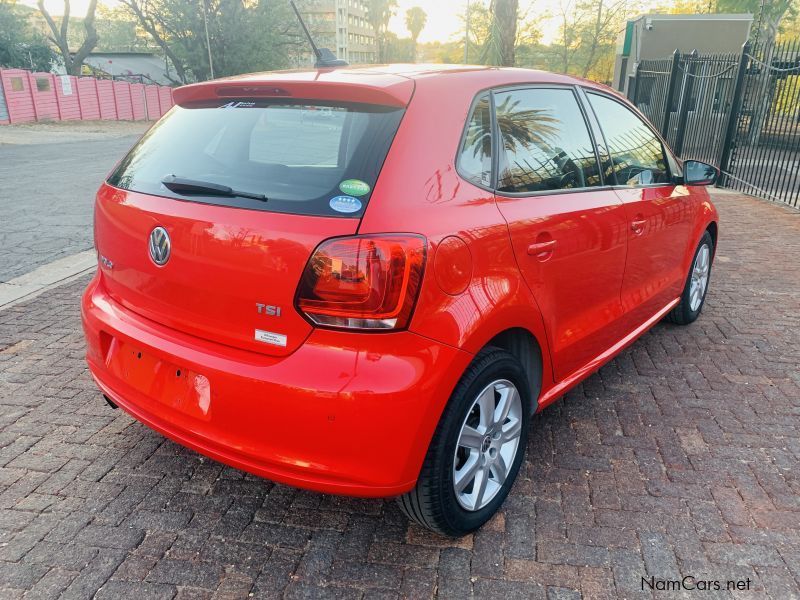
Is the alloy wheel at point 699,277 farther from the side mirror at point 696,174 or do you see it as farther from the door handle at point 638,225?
the door handle at point 638,225

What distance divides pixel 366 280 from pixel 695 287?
350 centimetres

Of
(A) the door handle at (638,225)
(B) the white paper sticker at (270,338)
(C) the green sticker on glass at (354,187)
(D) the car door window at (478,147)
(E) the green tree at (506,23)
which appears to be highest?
(E) the green tree at (506,23)

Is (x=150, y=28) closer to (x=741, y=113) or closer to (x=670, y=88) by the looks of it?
(x=670, y=88)

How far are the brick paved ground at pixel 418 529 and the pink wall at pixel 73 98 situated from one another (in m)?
26.7

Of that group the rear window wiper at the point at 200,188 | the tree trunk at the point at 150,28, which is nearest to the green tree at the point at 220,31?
the tree trunk at the point at 150,28

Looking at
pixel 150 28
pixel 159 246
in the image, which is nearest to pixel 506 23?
pixel 159 246

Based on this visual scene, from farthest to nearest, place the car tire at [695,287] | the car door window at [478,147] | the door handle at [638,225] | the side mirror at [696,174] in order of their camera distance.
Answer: the car tire at [695,287] → the side mirror at [696,174] → the door handle at [638,225] → the car door window at [478,147]

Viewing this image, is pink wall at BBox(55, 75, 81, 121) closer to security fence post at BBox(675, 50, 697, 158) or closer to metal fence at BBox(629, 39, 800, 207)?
metal fence at BBox(629, 39, 800, 207)

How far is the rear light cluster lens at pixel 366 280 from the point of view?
1.98m

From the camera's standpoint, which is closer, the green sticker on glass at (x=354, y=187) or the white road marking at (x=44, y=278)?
the green sticker on glass at (x=354, y=187)

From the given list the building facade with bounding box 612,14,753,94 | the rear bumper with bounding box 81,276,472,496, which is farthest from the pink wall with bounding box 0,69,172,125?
the rear bumper with bounding box 81,276,472,496

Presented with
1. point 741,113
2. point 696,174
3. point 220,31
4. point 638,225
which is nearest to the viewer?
point 638,225

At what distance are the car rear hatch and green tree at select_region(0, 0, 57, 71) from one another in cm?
4479

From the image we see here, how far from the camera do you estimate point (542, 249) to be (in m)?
2.57
